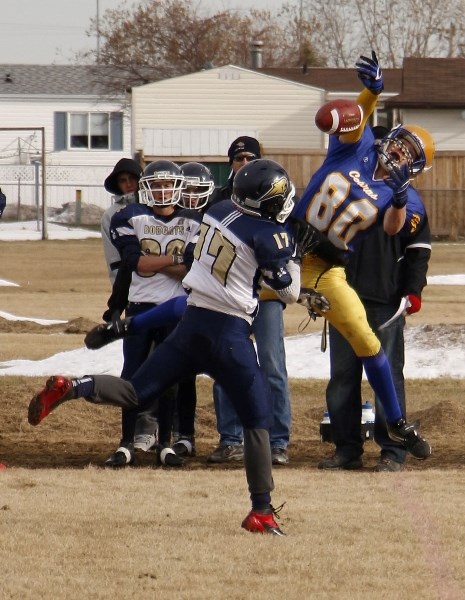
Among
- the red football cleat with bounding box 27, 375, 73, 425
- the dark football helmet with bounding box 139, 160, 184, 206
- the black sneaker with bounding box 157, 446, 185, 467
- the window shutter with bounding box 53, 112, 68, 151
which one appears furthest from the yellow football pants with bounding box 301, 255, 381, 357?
the window shutter with bounding box 53, 112, 68, 151

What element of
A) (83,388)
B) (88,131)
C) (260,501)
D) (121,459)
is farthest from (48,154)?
(260,501)

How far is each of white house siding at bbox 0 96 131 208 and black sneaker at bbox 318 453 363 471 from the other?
40.2 metres

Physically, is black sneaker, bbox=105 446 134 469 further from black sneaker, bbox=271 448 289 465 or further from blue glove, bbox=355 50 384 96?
blue glove, bbox=355 50 384 96

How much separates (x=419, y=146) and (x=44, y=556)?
149 inches

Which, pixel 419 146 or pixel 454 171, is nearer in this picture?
pixel 419 146

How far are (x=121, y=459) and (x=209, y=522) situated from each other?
1.97 meters

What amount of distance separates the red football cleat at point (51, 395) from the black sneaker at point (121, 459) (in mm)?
1952

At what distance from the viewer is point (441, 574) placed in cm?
562

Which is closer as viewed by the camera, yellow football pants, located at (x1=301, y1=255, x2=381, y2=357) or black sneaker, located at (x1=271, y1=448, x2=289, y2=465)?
yellow football pants, located at (x1=301, y1=255, x2=381, y2=357)

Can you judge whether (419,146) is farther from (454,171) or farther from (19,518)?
(454,171)

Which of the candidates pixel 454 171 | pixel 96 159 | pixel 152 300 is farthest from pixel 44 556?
pixel 96 159

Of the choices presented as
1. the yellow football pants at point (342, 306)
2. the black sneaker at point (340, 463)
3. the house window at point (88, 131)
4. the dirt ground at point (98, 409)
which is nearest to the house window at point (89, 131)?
the house window at point (88, 131)

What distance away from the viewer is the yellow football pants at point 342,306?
798cm

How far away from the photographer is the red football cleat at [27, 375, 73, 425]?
648 cm
